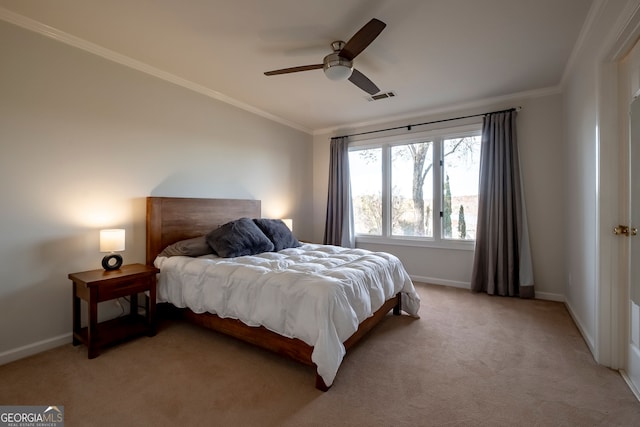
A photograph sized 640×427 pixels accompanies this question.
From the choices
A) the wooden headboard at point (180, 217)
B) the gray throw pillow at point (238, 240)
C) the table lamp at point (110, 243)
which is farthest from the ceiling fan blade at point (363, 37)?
the table lamp at point (110, 243)

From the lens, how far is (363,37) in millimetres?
2023

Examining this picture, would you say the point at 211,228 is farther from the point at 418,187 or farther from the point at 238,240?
the point at 418,187

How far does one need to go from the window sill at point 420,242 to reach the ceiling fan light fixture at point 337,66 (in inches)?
116

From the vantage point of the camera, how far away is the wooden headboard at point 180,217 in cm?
300

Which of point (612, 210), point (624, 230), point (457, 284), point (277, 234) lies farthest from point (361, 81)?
point (457, 284)

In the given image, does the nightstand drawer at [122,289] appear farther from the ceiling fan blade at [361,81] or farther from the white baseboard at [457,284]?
the white baseboard at [457,284]

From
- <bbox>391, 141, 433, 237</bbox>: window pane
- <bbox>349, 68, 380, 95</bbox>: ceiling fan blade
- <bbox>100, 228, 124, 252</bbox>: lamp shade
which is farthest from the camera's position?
<bbox>391, 141, 433, 237</bbox>: window pane

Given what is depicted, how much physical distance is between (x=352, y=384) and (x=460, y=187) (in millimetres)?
3326

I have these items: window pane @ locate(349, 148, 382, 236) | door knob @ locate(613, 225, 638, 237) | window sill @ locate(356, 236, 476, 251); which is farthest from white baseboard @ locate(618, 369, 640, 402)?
window pane @ locate(349, 148, 382, 236)

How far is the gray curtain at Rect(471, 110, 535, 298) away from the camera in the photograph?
12.1 ft

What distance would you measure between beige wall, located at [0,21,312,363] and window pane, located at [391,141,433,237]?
2.97 metres

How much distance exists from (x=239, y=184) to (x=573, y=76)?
160 inches

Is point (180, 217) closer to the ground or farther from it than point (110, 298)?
farther from it

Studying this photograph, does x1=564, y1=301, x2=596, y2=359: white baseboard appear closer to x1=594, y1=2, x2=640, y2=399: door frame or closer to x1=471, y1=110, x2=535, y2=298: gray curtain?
x1=594, y1=2, x2=640, y2=399: door frame
